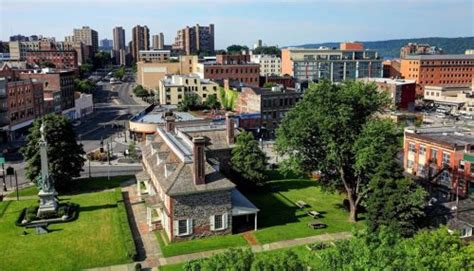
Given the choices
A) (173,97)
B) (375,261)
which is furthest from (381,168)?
(173,97)

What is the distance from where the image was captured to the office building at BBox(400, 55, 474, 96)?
172875 mm

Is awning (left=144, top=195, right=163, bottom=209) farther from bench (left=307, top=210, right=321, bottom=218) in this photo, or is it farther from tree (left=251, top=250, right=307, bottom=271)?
tree (left=251, top=250, right=307, bottom=271)

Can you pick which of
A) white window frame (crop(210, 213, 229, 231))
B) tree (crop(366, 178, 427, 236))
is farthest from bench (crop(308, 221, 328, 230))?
white window frame (crop(210, 213, 229, 231))

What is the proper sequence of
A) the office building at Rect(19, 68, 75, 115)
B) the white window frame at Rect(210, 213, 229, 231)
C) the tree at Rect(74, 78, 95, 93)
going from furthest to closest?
the tree at Rect(74, 78, 95, 93), the office building at Rect(19, 68, 75, 115), the white window frame at Rect(210, 213, 229, 231)

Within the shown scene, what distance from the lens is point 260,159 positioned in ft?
188

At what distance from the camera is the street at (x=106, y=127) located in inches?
2783

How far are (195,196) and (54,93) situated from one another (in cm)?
8256

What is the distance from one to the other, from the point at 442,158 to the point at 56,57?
177m

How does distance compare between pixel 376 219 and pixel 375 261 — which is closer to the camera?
pixel 375 261

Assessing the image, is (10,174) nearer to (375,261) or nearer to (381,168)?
(381,168)

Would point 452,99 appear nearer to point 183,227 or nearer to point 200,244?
point 200,244

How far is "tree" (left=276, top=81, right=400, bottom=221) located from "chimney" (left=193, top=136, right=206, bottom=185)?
33.4 feet

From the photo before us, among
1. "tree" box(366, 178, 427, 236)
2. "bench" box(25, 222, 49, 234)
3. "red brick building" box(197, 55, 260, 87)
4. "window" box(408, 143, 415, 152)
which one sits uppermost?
"red brick building" box(197, 55, 260, 87)

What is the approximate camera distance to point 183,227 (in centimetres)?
4322
